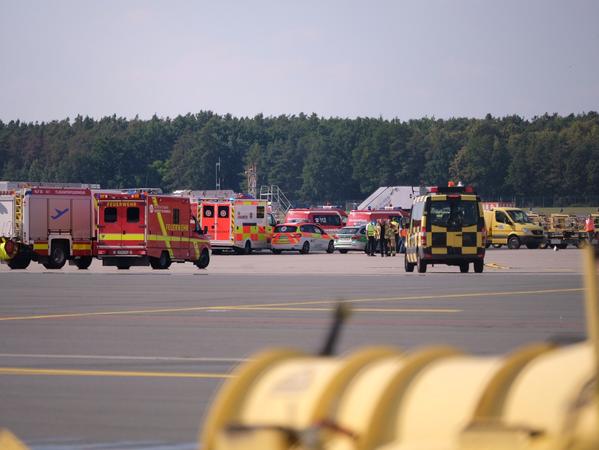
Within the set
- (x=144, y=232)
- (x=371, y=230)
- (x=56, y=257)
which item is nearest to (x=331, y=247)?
(x=371, y=230)

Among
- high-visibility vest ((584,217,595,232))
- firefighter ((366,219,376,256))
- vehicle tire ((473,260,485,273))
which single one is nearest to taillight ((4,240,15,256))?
vehicle tire ((473,260,485,273))

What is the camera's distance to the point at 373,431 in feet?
14.9

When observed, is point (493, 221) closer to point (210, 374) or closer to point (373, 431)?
point (210, 374)

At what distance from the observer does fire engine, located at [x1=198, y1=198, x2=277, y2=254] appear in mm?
54938

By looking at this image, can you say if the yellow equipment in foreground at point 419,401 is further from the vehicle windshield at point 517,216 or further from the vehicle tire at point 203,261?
the vehicle windshield at point 517,216

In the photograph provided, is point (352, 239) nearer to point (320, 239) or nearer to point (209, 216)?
point (320, 239)

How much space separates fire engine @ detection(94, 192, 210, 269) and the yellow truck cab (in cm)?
2428

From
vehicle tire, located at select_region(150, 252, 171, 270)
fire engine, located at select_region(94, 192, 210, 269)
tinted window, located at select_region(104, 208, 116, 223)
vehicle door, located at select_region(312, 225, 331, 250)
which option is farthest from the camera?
vehicle door, located at select_region(312, 225, 331, 250)

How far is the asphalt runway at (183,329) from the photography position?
391 inches

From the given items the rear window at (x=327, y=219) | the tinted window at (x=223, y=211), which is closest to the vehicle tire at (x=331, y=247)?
the tinted window at (x=223, y=211)

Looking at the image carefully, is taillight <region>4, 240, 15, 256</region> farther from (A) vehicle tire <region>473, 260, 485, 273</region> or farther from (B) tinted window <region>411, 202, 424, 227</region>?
(A) vehicle tire <region>473, 260, 485, 273</region>

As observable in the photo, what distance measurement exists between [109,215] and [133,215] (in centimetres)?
74

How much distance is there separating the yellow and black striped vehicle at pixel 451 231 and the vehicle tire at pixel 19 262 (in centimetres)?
1261

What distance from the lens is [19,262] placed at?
39.9 metres
